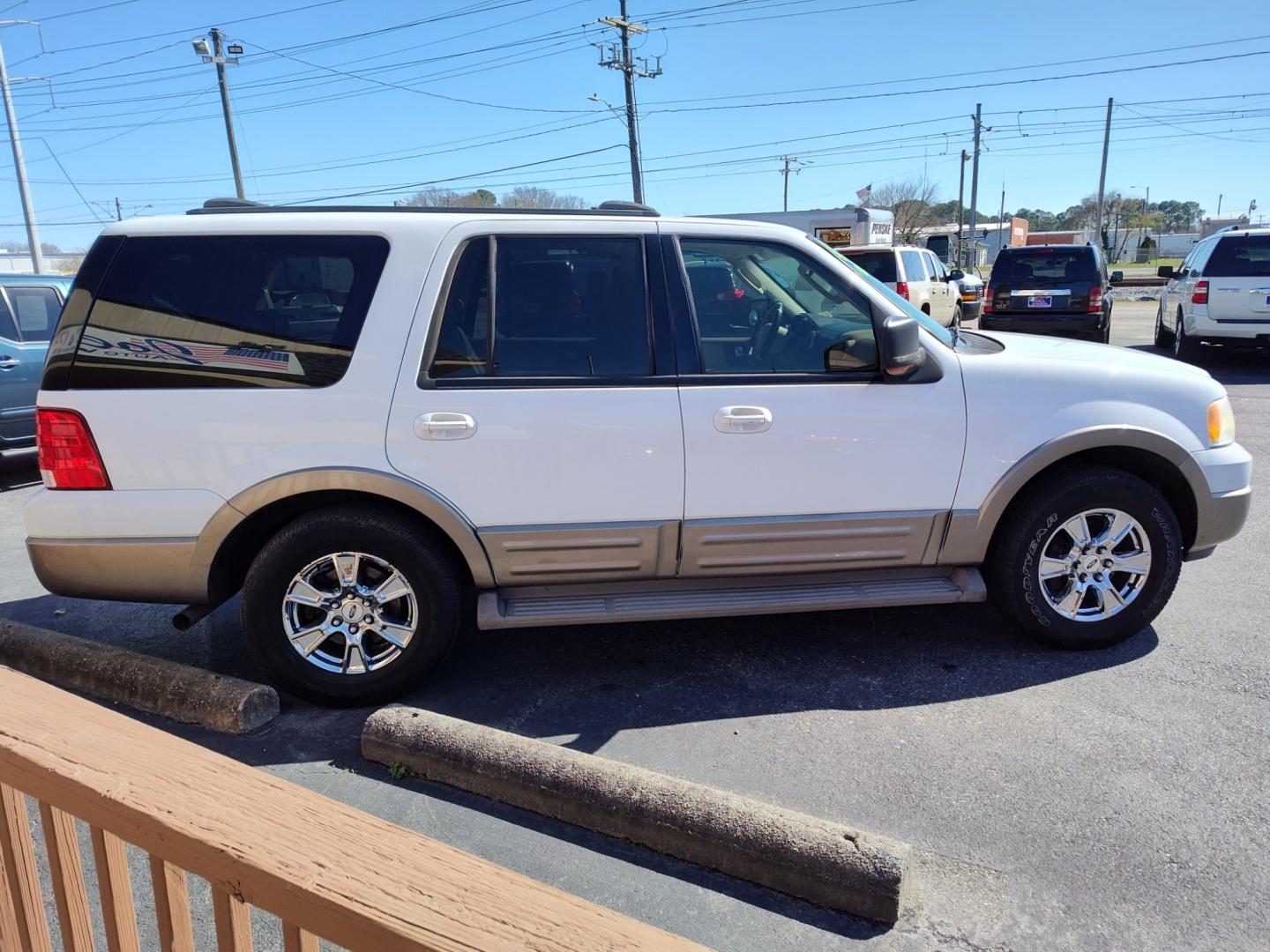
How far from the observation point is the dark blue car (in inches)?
324

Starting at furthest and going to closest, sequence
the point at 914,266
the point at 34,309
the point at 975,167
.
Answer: the point at 975,167
the point at 914,266
the point at 34,309

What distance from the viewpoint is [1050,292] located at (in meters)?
13.6

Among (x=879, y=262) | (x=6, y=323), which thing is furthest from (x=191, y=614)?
(x=879, y=262)

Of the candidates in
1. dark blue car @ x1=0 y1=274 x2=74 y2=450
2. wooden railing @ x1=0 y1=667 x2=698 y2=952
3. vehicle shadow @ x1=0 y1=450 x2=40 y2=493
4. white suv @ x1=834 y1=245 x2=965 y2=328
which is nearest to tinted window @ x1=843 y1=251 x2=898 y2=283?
white suv @ x1=834 y1=245 x2=965 y2=328

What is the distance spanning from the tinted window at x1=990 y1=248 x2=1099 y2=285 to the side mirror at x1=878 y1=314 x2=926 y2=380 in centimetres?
1134

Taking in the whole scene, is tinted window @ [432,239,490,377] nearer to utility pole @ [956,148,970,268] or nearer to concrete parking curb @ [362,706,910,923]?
concrete parking curb @ [362,706,910,923]

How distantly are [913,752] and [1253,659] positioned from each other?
1.87 metres

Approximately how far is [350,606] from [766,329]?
6.98 ft

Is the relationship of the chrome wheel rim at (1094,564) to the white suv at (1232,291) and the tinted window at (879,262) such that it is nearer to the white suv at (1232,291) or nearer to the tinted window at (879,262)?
the white suv at (1232,291)

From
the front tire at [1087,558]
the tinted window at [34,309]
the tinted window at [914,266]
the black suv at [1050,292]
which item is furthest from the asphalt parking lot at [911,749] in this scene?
the tinted window at [914,266]

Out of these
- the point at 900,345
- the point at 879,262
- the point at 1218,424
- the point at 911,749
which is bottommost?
the point at 911,749

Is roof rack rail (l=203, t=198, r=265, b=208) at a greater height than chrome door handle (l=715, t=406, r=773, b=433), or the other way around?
roof rack rail (l=203, t=198, r=265, b=208)

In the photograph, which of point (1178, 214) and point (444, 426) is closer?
point (444, 426)

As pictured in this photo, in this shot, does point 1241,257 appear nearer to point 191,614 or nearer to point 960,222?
point 191,614
